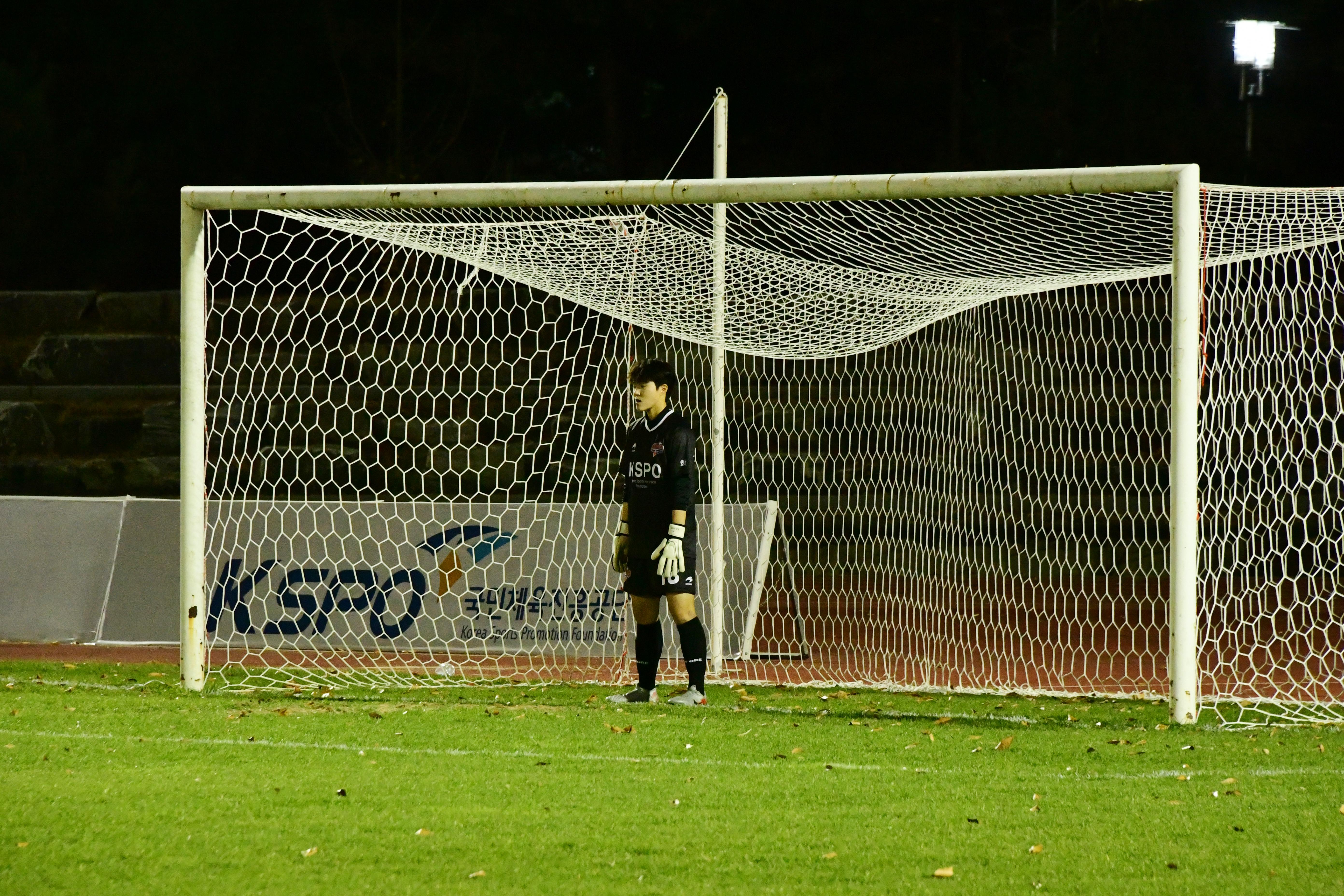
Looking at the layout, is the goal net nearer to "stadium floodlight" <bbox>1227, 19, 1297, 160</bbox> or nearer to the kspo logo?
the kspo logo

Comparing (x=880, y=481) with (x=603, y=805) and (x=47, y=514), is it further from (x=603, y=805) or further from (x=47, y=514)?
(x=603, y=805)

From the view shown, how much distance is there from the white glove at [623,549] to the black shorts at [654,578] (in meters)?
0.05

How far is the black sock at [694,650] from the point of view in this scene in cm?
657

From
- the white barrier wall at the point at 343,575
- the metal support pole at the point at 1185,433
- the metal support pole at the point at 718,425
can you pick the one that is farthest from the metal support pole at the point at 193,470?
the metal support pole at the point at 1185,433

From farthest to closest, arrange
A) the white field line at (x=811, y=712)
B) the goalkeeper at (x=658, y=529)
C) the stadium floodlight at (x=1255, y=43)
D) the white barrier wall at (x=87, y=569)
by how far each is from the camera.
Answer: the stadium floodlight at (x=1255, y=43) < the white barrier wall at (x=87, y=569) < the goalkeeper at (x=658, y=529) < the white field line at (x=811, y=712)

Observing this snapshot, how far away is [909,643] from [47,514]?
18.3 ft

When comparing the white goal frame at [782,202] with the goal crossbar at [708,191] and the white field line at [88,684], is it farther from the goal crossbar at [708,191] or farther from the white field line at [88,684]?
the white field line at [88,684]

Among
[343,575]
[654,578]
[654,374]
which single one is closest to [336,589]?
[343,575]

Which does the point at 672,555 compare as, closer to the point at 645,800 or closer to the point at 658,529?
the point at 658,529

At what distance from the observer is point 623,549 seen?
6.72m

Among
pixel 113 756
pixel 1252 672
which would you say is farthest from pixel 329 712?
pixel 1252 672

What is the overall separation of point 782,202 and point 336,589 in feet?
12.4

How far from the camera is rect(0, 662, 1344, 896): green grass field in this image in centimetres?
372

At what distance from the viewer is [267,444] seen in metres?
14.2
